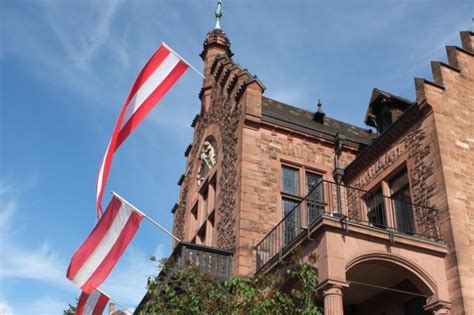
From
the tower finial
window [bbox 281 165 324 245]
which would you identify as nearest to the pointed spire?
the tower finial

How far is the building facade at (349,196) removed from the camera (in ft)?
43.8

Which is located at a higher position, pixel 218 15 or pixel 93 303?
pixel 218 15

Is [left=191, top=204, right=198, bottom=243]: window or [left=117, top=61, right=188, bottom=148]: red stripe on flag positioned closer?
[left=117, top=61, right=188, bottom=148]: red stripe on flag

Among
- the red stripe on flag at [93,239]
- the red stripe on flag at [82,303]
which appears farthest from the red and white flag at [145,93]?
the red stripe on flag at [82,303]

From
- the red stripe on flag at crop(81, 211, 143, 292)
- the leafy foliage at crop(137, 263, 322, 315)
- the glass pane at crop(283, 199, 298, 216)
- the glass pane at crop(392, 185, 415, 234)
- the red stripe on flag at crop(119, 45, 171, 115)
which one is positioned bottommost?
the leafy foliage at crop(137, 263, 322, 315)

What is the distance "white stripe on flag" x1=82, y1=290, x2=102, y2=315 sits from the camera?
16.0 meters

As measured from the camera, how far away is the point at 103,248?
1492 cm

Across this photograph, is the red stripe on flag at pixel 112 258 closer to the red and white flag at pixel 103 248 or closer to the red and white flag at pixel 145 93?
the red and white flag at pixel 103 248

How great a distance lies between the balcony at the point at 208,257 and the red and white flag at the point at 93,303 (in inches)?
88.0

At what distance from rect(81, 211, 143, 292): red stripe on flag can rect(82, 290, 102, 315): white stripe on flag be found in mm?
1446

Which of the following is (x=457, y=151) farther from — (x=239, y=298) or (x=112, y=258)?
(x=112, y=258)

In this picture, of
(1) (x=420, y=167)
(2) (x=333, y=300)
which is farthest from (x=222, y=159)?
(2) (x=333, y=300)

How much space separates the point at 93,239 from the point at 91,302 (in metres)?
2.09

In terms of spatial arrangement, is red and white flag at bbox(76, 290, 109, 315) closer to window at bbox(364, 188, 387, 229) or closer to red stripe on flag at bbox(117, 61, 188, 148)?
red stripe on flag at bbox(117, 61, 188, 148)
